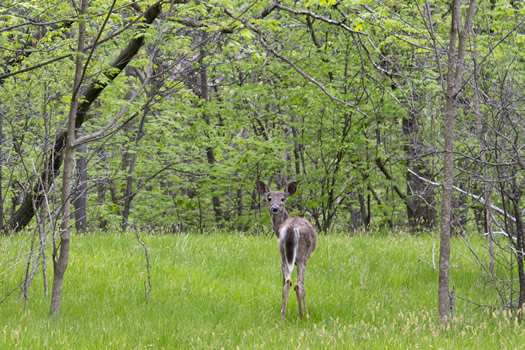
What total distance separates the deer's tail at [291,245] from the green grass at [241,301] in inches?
27.0

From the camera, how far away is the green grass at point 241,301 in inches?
208

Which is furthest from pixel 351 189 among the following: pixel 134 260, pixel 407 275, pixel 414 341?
pixel 414 341

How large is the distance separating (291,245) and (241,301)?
3.62ft

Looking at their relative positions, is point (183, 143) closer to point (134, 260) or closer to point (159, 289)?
point (134, 260)

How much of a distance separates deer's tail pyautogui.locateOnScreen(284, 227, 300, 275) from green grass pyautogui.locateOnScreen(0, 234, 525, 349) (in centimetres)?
69

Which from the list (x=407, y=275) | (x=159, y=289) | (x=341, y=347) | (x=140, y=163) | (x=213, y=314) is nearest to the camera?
(x=341, y=347)

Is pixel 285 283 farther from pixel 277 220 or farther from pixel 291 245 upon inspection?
pixel 277 220

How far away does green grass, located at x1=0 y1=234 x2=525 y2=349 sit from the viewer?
5273 millimetres

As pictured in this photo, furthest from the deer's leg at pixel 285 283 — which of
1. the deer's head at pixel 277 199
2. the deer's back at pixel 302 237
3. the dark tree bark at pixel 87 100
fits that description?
the dark tree bark at pixel 87 100

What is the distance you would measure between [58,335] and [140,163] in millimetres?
15252

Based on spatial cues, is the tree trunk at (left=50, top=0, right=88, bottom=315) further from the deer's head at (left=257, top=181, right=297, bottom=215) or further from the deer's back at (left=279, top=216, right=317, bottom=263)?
the deer's head at (left=257, top=181, right=297, bottom=215)

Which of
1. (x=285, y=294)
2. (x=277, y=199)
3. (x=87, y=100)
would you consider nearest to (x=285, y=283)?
(x=285, y=294)

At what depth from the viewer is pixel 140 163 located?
789 inches

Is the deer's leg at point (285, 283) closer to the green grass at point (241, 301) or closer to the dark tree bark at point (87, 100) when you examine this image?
the green grass at point (241, 301)
